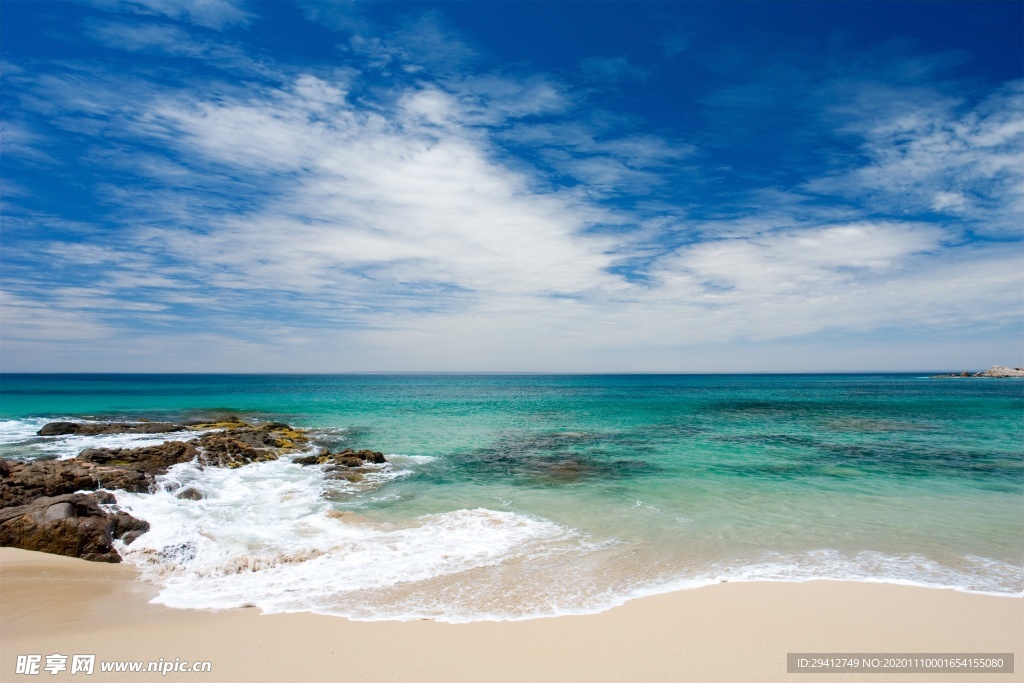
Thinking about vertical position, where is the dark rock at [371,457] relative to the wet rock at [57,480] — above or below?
below

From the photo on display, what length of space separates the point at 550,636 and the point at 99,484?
15.8 meters

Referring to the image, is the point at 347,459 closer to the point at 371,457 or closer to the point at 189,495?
the point at 371,457

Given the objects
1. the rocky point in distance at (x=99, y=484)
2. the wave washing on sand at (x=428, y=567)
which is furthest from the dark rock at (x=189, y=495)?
the wave washing on sand at (x=428, y=567)

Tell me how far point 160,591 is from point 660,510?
40.8ft

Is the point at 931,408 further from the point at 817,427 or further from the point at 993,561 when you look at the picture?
the point at 993,561

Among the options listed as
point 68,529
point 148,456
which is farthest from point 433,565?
point 148,456

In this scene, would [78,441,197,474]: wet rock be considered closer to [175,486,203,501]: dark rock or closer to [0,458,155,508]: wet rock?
[0,458,155,508]: wet rock

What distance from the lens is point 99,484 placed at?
50.4ft

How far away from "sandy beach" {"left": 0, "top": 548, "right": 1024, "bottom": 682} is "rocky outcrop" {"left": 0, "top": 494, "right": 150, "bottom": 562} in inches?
56.2

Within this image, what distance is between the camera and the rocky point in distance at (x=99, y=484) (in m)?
10.8

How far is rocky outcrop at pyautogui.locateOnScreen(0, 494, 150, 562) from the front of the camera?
10.7 m

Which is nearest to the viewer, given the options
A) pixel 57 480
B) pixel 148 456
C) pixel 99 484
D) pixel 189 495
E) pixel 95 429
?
pixel 57 480

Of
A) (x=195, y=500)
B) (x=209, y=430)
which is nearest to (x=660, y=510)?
(x=195, y=500)

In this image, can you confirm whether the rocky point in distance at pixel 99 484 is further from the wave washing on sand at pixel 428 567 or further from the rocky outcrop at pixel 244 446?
the wave washing on sand at pixel 428 567
